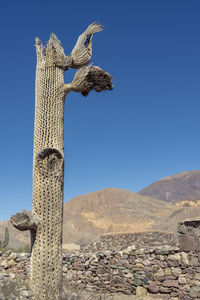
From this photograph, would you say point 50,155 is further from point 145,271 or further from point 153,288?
point 153,288

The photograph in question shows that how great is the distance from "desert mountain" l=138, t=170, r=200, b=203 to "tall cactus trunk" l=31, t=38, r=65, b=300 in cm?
10947

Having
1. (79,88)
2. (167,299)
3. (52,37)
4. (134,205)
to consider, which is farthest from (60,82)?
(134,205)

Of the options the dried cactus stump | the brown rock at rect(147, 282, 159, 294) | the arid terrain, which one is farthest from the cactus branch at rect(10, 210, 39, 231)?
the arid terrain

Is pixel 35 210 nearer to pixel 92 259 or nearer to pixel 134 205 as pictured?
pixel 92 259

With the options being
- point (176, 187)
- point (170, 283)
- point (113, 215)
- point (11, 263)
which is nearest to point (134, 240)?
point (11, 263)

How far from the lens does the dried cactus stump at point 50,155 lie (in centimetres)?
472

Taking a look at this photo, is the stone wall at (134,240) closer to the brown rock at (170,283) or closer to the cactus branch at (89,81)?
the brown rock at (170,283)

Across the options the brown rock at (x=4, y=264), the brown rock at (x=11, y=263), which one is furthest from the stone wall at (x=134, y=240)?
the brown rock at (x=4, y=264)

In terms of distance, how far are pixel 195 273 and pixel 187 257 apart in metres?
0.43

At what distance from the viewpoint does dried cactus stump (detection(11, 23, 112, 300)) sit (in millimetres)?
4719

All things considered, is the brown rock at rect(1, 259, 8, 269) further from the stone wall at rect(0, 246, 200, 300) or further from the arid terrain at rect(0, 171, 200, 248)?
the arid terrain at rect(0, 171, 200, 248)

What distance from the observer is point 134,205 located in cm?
5406

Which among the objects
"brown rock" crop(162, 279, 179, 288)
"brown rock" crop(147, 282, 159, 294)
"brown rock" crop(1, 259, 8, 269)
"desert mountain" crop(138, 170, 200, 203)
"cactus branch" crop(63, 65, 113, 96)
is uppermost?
"desert mountain" crop(138, 170, 200, 203)

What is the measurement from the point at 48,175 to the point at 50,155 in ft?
1.09
